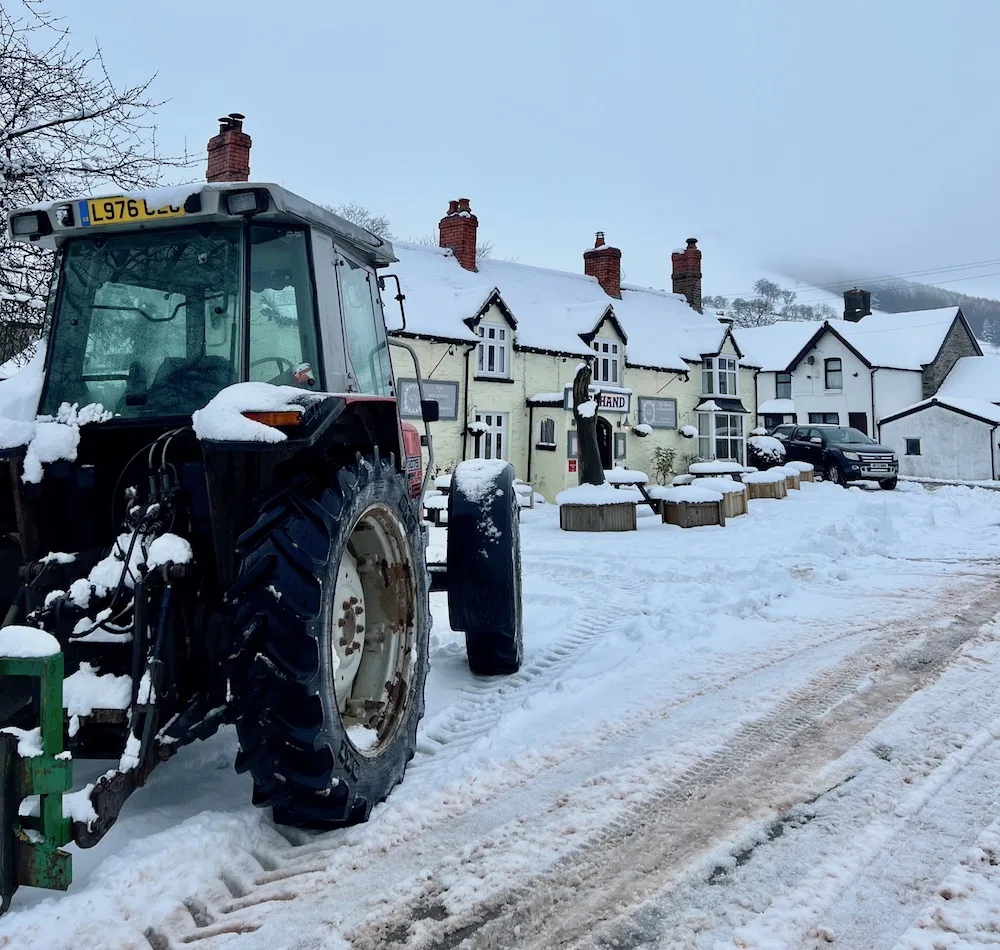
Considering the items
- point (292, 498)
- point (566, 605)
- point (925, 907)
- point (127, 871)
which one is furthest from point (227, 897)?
point (566, 605)

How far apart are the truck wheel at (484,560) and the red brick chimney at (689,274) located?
28741 millimetres

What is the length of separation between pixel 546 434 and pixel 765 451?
33.7ft

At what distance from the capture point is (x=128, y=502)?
9.48ft

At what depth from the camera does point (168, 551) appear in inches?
104

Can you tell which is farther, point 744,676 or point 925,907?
point 744,676

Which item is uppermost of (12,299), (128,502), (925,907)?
(12,299)

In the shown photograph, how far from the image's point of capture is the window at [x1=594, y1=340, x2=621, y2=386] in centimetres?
2403

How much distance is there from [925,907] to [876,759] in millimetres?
1208

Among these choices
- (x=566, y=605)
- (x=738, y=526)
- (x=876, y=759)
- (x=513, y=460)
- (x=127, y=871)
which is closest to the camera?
(x=127, y=871)

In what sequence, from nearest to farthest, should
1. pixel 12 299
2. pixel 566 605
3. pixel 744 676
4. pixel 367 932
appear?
1. pixel 367 932
2. pixel 744 676
3. pixel 566 605
4. pixel 12 299

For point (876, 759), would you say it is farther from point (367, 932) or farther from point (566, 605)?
point (566, 605)

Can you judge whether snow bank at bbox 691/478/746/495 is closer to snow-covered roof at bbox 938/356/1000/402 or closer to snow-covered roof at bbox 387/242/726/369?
snow-covered roof at bbox 387/242/726/369

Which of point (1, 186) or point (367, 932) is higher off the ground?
point (1, 186)

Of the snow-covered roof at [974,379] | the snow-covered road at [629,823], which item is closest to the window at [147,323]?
the snow-covered road at [629,823]
